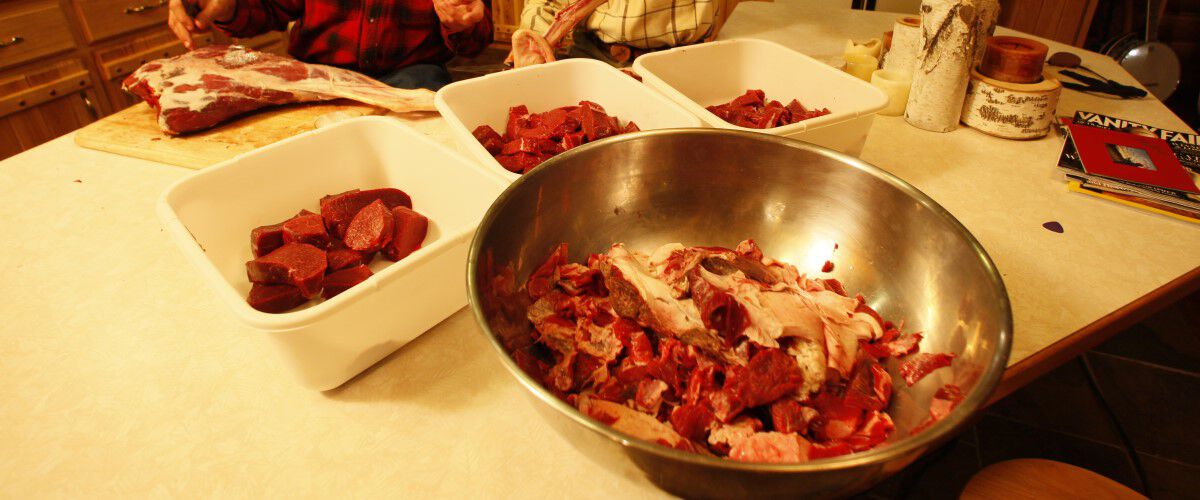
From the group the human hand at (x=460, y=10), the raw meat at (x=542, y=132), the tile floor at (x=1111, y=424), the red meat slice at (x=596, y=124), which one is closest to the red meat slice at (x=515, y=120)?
the raw meat at (x=542, y=132)

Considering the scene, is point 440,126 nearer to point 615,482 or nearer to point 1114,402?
point 615,482

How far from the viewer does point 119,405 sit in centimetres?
87

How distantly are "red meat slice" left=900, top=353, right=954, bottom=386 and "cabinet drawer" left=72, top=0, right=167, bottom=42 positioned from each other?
376 cm

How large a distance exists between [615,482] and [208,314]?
741 mm

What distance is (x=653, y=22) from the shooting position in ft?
6.41

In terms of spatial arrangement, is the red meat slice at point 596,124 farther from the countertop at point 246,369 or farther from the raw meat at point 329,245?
the countertop at point 246,369

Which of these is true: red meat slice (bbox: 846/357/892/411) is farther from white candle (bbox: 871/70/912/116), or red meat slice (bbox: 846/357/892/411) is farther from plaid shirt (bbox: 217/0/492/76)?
plaid shirt (bbox: 217/0/492/76)

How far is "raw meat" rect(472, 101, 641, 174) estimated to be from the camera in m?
1.25

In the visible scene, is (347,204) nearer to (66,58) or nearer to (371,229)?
(371,229)

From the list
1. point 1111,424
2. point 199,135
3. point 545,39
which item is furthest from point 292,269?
point 1111,424

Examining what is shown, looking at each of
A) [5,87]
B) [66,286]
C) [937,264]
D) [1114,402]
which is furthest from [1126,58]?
[5,87]

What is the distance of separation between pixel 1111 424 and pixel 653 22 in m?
2.00

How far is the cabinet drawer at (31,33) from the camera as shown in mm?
2678

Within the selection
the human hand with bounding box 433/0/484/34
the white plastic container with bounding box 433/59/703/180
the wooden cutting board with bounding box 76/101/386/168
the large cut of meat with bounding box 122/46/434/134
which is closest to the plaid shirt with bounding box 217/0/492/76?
the human hand with bounding box 433/0/484/34
